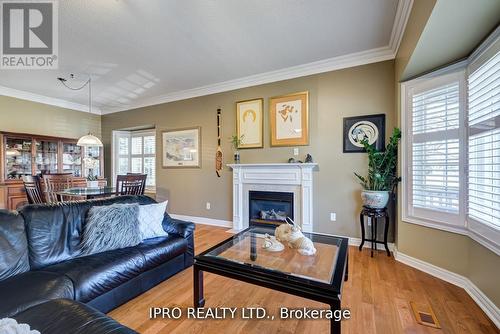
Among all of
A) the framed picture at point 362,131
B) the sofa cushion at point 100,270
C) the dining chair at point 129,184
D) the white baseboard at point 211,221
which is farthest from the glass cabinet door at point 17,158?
the framed picture at point 362,131

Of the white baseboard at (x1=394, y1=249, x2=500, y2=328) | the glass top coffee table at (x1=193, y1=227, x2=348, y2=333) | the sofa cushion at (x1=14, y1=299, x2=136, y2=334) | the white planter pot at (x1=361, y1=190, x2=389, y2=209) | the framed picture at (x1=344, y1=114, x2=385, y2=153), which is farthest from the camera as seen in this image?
the framed picture at (x1=344, y1=114, x2=385, y2=153)

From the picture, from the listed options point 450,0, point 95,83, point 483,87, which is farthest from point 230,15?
point 95,83

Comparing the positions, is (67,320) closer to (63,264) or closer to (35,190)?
(63,264)

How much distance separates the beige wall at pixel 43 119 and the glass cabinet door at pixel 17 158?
0.36m

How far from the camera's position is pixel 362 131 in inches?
123

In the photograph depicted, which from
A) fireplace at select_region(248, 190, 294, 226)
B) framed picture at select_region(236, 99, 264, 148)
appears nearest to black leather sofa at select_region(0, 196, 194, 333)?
fireplace at select_region(248, 190, 294, 226)

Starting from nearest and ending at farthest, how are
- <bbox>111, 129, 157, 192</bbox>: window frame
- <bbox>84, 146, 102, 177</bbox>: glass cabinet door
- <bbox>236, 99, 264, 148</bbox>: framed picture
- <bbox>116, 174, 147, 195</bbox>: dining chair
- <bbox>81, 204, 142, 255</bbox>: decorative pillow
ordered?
<bbox>81, 204, 142, 255</bbox>: decorative pillow, <bbox>116, 174, 147, 195</bbox>: dining chair, <bbox>236, 99, 264, 148</bbox>: framed picture, <bbox>84, 146, 102, 177</bbox>: glass cabinet door, <bbox>111, 129, 157, 192</bbox>: window frame

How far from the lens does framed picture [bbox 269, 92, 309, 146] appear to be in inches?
138

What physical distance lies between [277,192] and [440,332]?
2.41 meters

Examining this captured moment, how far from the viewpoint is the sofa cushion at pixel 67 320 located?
96cm

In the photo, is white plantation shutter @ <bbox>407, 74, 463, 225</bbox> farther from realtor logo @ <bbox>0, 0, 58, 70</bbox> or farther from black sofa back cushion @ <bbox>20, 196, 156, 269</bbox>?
realtor logo @ <bbox>0, 0, 58, 70</bbox>

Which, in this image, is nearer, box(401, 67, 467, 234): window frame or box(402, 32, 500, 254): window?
box(402, 32, 500, 254): window

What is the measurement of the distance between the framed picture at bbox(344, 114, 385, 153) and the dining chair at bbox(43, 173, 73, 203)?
4264 mm

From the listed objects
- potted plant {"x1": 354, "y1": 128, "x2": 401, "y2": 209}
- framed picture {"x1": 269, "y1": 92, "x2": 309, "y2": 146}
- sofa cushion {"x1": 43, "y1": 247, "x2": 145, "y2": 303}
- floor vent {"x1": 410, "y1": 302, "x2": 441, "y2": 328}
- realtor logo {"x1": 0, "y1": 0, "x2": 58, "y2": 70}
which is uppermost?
realtor logo {"x1": 0, "y1": 0, "x2": 58, "y2": 70}
